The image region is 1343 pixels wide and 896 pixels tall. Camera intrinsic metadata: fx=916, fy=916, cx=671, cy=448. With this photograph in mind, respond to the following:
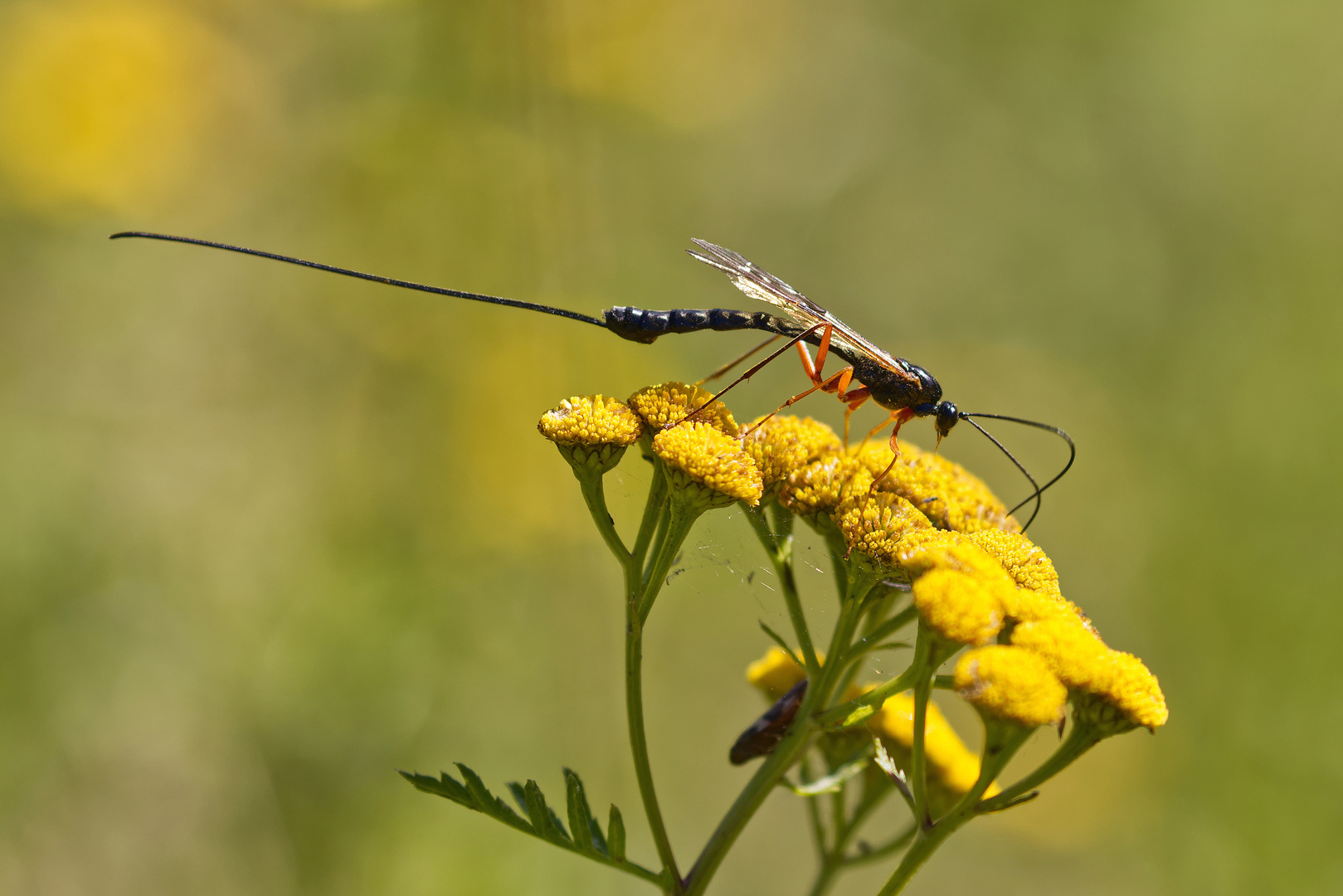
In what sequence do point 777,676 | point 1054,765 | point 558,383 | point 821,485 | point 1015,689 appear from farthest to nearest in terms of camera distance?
point 558,383 → point 777,676 → point 821,485 → point 1054,765 → point 1015,689

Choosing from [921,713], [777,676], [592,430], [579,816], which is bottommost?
[777,676]

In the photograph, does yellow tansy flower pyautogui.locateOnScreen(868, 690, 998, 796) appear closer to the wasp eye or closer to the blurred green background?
the blurred green background

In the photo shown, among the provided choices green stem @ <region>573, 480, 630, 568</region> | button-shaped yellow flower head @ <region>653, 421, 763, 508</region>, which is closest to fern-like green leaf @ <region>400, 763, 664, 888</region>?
green stem @ <region>573, 480, 630, 568</region>

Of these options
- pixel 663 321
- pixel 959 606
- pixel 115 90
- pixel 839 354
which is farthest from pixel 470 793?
pixel 115 90

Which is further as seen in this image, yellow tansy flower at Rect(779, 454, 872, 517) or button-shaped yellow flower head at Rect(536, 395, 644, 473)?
yellow tansy flower at Rect(779, 454, 872, 517)

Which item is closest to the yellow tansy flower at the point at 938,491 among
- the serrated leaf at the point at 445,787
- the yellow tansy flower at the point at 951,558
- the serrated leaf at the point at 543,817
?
the yellow tansy flower at the point at 951,558

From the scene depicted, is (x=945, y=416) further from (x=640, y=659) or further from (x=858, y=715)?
(x=640, y=659)

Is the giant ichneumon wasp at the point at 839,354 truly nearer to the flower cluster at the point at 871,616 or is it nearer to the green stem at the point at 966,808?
the flower cluster at the point at 871,616
